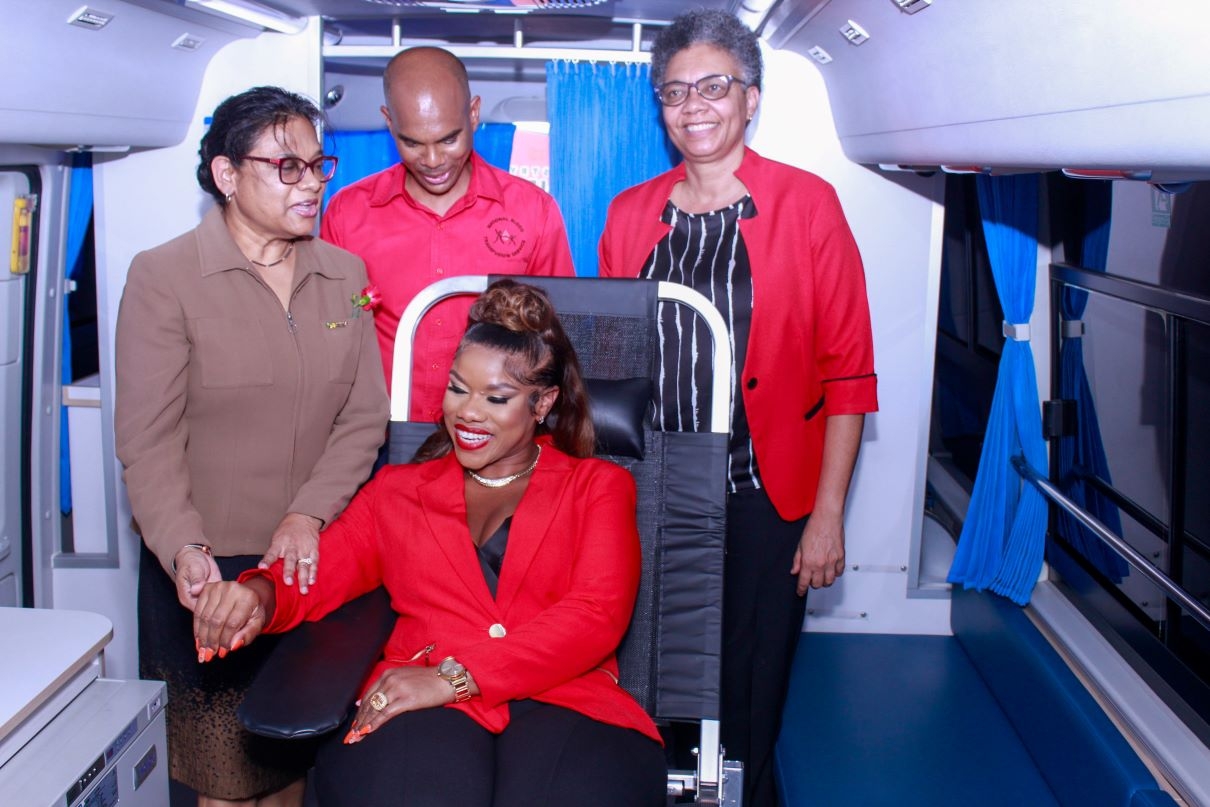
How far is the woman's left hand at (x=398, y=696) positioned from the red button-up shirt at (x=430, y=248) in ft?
3.53

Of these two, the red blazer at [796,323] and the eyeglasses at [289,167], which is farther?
the red blazer at [796,323]

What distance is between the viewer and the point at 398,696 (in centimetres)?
212

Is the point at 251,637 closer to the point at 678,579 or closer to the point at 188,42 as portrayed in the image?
the point at 678,579

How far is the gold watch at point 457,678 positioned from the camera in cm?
215

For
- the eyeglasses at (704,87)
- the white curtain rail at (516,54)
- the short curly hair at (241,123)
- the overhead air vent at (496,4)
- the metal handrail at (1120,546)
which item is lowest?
the metal handrail at (1120,546)

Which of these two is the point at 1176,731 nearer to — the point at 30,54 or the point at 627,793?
the point at 627,793

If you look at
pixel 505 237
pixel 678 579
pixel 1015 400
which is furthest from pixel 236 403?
pixel 1015 400

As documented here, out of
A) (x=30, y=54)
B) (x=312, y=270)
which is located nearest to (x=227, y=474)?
(x=312, y=270)

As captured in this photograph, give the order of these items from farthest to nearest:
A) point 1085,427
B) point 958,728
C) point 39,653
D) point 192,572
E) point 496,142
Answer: point 496,142 → point 1085,427 → point 958,728 → point 192,572 → point 39,653

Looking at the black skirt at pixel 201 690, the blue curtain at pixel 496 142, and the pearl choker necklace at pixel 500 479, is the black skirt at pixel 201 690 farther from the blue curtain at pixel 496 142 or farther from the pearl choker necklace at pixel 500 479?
the blue curtain at pixel 496 142

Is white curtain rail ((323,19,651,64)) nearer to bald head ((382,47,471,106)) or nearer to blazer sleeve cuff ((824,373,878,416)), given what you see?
bald head ((382,47,471,106))

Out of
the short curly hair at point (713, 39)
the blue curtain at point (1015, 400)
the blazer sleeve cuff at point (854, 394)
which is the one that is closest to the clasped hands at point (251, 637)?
the blazer sleeve cuff at point (854, 394)

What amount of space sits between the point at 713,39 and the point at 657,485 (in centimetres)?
112

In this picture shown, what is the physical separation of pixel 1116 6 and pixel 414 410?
2037mm
